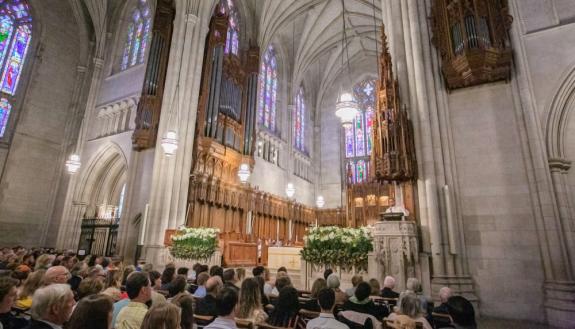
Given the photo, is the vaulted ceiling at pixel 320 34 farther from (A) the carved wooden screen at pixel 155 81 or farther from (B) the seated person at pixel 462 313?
(B) the seated person at pixel 462 313

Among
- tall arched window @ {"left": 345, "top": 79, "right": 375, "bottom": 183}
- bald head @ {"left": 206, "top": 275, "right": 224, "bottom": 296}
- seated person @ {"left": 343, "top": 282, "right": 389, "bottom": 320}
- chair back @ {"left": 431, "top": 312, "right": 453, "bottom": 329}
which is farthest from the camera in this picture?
tall arched window @ {"left": 345, "top": 79, "right": 375, "bottom": 183}

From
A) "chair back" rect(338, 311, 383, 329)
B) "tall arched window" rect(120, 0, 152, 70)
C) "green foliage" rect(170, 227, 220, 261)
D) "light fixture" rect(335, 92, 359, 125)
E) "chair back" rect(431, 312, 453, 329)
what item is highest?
"tall arched window" rect(120, 0, 152, 70)

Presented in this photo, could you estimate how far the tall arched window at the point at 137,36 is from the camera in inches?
635

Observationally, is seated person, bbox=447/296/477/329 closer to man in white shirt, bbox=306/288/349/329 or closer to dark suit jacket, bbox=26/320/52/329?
man in white shirt, bbox=306/288/349/329

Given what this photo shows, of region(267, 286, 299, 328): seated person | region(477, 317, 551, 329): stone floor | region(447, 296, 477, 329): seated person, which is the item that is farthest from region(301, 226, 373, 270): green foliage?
region(267, 286, 299, 328): seated person

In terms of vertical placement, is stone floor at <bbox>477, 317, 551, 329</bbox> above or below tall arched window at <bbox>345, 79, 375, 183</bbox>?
below

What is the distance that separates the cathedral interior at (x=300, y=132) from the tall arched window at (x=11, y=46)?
0.18 ft

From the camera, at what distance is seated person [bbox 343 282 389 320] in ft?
10.5

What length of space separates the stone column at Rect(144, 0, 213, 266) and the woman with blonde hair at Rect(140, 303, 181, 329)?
9.60 meters

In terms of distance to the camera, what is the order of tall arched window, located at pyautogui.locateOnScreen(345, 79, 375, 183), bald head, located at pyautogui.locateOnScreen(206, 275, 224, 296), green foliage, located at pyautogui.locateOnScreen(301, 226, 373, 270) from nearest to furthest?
1. bald head, located at pyautogui.locateOnScreen(206, 275, 224, 296)
2. green foliage, located at pyautogui.locateOnScreen(301, 226, 373, 270)
3. tall arched window, located at pyautogui.locateOnScreen(345, 79, 375, 183)

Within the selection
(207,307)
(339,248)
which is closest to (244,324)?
(207,307)

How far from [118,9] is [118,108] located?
5839mm

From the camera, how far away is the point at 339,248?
7.32 metres

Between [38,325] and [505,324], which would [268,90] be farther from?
[38,325]
